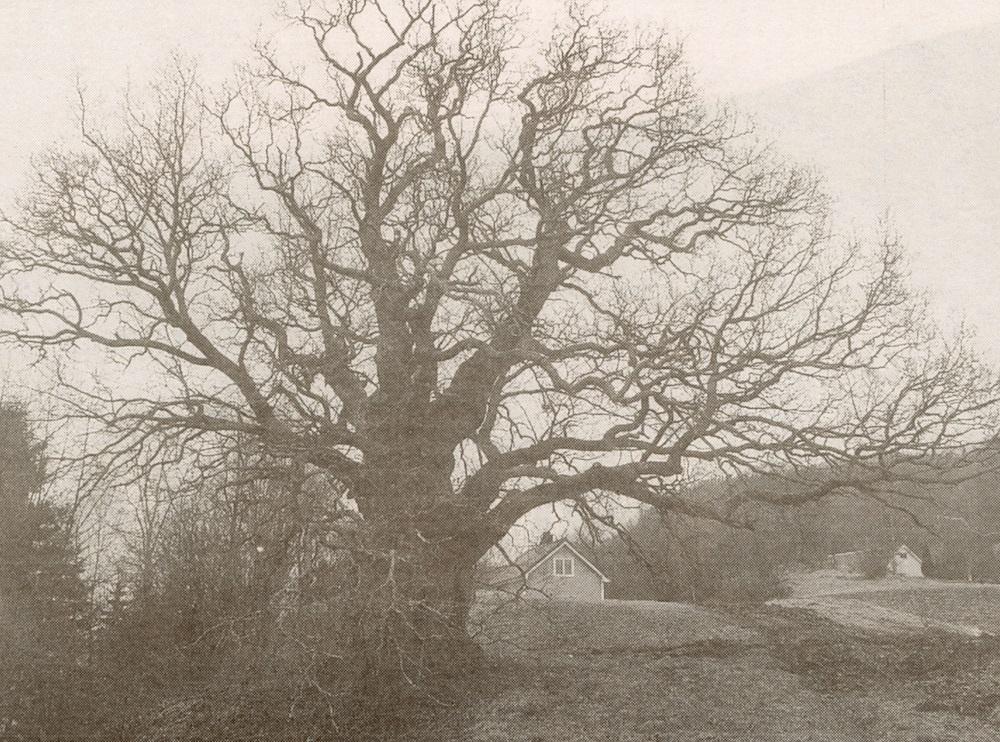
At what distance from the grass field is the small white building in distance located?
118ft

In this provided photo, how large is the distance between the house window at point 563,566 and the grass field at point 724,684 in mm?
31085

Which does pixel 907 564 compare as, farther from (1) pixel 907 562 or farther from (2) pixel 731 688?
(2) pixel 731 688

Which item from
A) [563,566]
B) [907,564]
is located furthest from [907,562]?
[563,566]

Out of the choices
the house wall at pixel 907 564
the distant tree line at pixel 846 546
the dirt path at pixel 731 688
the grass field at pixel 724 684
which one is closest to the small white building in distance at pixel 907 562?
the house wall at pixel 907 564

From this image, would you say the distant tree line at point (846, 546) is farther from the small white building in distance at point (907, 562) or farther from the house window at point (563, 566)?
the house window at point (563, 566)

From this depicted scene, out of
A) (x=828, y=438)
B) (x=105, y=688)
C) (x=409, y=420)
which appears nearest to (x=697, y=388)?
(x=828, y=438)

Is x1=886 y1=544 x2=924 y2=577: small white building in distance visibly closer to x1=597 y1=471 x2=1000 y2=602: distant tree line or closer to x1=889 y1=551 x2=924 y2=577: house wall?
x1=889 y1=551 x2=924 y2=577: house wall

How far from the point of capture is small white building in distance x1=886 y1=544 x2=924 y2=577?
57.2m

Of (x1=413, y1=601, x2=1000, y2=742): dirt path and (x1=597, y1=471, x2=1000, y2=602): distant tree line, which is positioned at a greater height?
(x1=597, y1=471, x2=1000, y2=602): distant tree line

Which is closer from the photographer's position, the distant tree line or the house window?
the distant tree line

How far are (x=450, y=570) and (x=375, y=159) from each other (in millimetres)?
7728

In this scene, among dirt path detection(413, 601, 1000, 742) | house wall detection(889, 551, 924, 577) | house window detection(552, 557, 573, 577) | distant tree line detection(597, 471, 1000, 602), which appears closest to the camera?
dirt path detection(413, 601, 1000, 742)

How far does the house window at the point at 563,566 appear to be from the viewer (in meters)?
55.5

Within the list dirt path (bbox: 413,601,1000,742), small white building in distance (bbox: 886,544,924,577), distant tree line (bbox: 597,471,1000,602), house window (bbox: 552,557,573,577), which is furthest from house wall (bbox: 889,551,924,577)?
dirt path (bbox: 413,601,1000,742)
